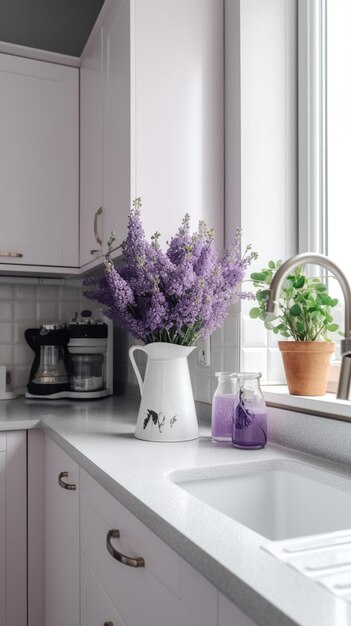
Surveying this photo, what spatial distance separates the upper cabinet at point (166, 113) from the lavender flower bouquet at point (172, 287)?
0.26 meters

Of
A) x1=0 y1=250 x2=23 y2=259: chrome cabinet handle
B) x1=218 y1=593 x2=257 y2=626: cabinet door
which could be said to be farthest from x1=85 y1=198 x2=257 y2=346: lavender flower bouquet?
x1=0 y1=250 x2=23 y2=259: chrome cabinet handle

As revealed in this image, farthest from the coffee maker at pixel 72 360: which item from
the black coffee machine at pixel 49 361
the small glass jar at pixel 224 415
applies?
the small glass jar at pixel 224 415

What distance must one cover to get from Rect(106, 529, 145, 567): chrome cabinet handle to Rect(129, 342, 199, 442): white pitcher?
14.6 inches

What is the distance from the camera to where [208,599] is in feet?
Result: 2.19

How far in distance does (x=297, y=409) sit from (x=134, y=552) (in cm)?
56

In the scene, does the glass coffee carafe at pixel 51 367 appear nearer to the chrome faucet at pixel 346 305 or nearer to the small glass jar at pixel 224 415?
the small glass jar at pixel 224 415

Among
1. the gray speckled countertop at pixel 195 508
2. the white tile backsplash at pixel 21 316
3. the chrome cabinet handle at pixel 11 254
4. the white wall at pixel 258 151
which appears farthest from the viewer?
the white tile backsplash at pixel 21 316

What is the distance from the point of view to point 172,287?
4.21 ft

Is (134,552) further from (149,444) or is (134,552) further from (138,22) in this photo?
(138,22)

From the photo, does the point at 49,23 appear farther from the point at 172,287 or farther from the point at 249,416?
the point at 249,416

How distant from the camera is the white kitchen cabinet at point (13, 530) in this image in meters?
1.64

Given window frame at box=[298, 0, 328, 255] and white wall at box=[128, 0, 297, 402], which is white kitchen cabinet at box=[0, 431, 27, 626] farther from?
window frame at box=[298, 0, 328, 255]

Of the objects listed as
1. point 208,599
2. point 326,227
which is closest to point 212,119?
point 326,227

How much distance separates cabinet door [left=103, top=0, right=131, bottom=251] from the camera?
5.25 ft
